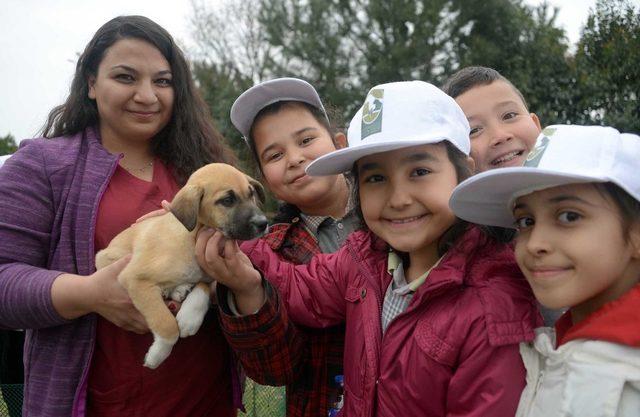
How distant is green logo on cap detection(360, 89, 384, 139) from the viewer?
2.17 m

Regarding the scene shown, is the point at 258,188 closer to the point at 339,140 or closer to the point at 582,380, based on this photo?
the point at 339,140

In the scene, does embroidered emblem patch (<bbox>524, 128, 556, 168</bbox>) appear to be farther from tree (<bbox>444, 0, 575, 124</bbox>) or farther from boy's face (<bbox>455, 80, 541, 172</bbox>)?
tree (<bbox>444, 0, 575, 124</bbox>)

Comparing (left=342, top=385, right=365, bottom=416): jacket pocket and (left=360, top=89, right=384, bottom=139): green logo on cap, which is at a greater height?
(left=360, top=89, right=384, bottom=139): green logo on cap

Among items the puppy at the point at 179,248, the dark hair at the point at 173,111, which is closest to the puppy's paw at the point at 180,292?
the puppy at the point at 179,248

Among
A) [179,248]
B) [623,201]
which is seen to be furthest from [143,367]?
[623,201]

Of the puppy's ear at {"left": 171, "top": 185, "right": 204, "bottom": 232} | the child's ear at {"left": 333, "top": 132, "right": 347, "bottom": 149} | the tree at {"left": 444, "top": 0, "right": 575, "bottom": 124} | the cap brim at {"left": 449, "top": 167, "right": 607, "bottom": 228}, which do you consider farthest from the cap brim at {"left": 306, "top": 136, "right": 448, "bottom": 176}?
the tree at {"left": 444, "top": 0, "right": 575, "bottom": 124}

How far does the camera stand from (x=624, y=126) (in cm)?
1194

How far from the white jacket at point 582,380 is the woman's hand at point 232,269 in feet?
3.96

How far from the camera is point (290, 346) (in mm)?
2496

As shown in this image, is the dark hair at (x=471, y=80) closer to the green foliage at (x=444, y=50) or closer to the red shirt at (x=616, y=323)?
the red shirt at (x=616, y=323)

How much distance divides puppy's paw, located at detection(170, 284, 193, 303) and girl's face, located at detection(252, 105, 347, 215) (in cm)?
79

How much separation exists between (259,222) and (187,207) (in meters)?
0.39

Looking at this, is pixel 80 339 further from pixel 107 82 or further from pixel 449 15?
pixel 449 15

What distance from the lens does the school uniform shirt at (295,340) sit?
2375mm
